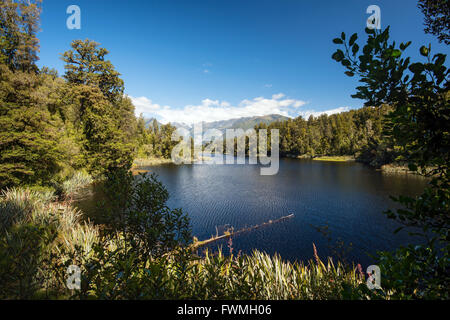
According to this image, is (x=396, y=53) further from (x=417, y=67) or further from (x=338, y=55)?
(x=338, y=55)

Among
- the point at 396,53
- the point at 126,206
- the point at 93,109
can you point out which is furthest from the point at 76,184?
the point at 396,53

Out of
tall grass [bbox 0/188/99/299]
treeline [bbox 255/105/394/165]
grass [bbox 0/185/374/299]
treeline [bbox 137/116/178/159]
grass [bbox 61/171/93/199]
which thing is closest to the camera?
grass [bbox 0/185/374/299]

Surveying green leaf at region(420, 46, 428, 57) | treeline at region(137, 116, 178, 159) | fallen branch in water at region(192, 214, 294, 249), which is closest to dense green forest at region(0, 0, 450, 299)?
green leaf at region(420, 46, 428, 57)

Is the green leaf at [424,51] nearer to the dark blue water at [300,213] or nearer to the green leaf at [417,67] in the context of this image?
the green leaf at [417,67]

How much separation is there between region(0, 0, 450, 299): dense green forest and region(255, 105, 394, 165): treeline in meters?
59.0

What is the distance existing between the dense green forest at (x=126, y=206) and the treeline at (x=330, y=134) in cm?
5900

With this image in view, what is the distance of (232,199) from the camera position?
22781 mm

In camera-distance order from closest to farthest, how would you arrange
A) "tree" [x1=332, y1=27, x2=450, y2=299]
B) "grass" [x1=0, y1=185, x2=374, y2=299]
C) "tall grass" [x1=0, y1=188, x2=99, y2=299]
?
"tree" [x1=332, y1=27, x2=450, y2=299] → "grass" [x1=0, y1=185, x2=374, y2=299] → "tall grass" [x1=0, y1=188, x2=99, y2=299]

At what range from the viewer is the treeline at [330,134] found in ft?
205

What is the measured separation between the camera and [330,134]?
78.0 metres

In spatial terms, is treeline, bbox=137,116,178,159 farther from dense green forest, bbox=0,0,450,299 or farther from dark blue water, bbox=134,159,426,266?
dark blue water, bbox=134,159,426,266

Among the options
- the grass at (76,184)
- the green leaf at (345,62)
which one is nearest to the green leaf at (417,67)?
the green leaf at (345,62)

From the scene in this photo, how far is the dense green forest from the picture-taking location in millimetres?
1579
